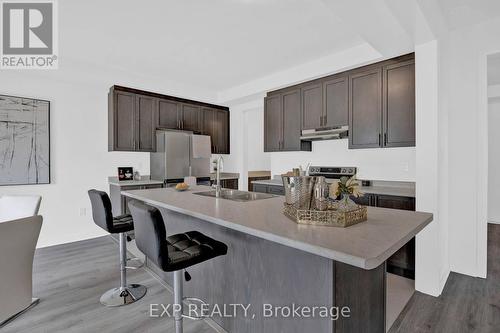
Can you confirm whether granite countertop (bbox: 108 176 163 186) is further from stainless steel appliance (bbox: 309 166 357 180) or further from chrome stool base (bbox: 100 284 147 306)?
stainless steel appliance (bbox: 309 166 357 180)

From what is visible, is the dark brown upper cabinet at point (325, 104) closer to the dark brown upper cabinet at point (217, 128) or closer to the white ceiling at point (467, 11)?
the white ceiling at point (467, 11)

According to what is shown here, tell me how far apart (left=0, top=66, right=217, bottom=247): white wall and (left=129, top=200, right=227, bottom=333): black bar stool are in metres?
3.08

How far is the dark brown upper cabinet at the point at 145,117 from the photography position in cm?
409

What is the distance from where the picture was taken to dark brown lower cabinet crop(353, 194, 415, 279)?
271 centimetres

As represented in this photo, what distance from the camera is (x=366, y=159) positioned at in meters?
3.56

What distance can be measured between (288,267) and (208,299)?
99cm

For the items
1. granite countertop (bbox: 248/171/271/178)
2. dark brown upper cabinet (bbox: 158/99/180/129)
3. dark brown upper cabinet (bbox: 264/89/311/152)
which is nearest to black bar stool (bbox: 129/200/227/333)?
dark brown upper cabinet (bbox: 264/89/311/152)

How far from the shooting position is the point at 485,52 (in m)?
2.68

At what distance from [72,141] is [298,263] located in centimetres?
407

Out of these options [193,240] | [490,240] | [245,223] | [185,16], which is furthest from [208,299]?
[490,240]

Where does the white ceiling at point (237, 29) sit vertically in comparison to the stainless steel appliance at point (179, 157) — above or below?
above

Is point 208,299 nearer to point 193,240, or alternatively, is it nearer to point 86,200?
point 193,240

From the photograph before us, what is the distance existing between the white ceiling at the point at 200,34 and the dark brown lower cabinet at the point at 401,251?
1.84 metres

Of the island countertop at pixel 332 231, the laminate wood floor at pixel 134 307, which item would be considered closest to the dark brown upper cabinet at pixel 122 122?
the laminate wood floor at pixel 134 307
